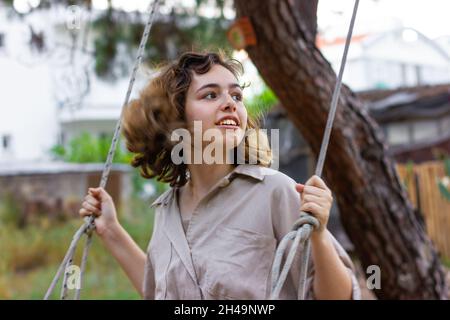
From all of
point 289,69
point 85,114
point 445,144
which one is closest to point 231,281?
point 289,69

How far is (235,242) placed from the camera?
1.21 m

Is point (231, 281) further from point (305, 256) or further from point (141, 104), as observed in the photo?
point (141, 104)

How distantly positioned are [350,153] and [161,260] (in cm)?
135

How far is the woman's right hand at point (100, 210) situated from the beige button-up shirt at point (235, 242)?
0.84ft

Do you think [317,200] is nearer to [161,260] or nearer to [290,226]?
[290,226]

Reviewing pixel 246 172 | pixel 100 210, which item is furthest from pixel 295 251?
pixel 100 210

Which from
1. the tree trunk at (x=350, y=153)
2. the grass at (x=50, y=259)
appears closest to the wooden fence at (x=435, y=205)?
the grass at (x=50, y=259)

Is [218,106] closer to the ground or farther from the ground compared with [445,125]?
closer to the ground

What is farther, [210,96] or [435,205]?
[435,205]

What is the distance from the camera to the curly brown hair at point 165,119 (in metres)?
1.31

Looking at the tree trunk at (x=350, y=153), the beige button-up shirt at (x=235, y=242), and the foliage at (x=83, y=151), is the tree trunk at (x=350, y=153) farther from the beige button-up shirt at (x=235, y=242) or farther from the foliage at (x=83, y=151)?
the foliage at (x=83, y=151)

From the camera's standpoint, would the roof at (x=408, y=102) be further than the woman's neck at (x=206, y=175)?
Yes

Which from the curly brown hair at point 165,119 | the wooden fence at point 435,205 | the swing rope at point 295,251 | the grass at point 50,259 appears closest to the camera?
the swing rope at point 295,251
